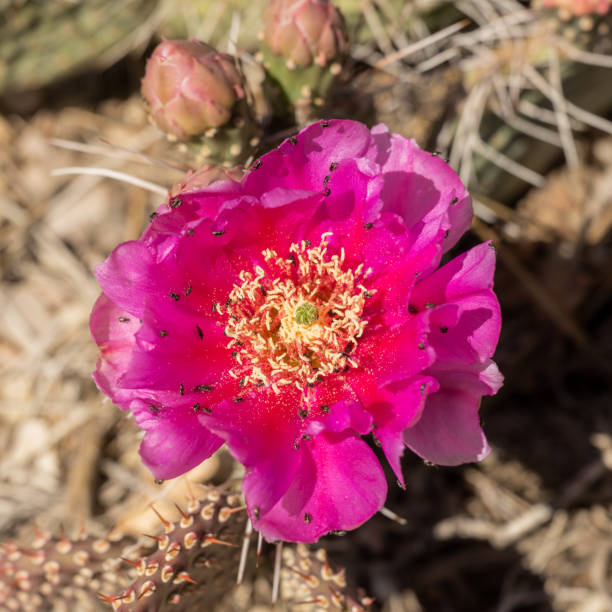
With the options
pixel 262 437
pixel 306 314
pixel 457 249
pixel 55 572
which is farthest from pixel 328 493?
pixel 457 249

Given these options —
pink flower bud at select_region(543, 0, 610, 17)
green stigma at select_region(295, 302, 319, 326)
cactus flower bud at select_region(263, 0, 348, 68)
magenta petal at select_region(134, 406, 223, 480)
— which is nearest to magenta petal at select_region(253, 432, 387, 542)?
magenta petal at select_region(134, 406, 223, 480)

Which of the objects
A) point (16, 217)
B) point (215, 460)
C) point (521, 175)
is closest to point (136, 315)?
point (215, 460)

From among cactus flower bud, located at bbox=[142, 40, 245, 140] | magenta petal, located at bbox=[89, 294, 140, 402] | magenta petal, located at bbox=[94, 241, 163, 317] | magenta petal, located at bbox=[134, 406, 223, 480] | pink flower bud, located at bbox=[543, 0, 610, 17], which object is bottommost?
magenta petal, located at bbox=[134, 406, 223, 480]

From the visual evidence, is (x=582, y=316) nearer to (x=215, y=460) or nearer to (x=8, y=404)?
(x=215, y=460)

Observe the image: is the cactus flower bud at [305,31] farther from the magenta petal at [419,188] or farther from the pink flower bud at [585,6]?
the pink flower bud at [585,6]

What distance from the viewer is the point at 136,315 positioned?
1028mm

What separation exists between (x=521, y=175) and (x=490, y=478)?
885 mm

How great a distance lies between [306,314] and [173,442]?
1.15 ft

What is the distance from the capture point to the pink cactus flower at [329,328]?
0.97 meters

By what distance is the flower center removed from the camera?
3.78ft

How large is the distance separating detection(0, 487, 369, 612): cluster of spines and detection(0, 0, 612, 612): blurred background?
0.39 m

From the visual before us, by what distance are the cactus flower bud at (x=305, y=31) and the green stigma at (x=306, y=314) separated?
0.42m

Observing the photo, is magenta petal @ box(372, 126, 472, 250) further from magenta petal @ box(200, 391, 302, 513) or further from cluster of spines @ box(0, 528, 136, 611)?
cluster of spines @ box(0, 528, 136, 611)

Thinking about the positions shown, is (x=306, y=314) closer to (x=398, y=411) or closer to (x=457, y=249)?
(x=398, y=411)
